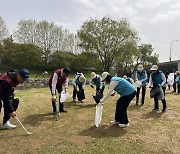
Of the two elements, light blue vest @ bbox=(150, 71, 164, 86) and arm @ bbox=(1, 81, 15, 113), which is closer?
arm @ bbox=(1, 81, 15, 113)

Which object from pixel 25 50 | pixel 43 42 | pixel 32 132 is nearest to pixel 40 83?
pixel 25 50

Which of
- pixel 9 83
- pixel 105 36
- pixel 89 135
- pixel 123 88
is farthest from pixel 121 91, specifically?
pixel 105 36

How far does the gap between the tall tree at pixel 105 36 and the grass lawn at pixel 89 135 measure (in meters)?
39.6

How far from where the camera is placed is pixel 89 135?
24.0ft

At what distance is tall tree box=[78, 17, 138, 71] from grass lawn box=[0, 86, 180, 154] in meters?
39.6

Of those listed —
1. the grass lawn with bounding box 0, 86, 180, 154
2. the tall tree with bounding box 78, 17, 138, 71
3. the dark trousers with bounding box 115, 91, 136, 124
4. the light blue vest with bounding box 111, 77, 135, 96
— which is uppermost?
the tall tree with bounding box 78, 17, 138, 71

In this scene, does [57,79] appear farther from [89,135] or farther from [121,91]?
[89,135]

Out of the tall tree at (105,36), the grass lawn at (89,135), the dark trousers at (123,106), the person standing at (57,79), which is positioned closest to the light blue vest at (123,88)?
the dark trousers at (123,106)

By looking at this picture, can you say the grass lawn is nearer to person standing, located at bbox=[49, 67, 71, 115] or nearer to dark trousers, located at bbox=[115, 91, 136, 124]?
dark trousers, located at bbox=[115, 91, 136, 124]

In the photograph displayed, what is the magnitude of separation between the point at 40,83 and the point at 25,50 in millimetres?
15879

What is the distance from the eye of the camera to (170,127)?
825cm

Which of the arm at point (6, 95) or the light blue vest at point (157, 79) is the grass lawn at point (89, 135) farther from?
the light blue vest at point (157, 79)

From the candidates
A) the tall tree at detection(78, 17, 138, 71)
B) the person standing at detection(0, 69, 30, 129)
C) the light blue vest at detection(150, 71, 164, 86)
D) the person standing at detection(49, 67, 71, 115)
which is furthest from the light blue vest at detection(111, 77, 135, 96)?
the tall tree at detection(78, 17, 138, 71)

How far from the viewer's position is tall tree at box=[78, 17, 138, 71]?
49.0 metres
